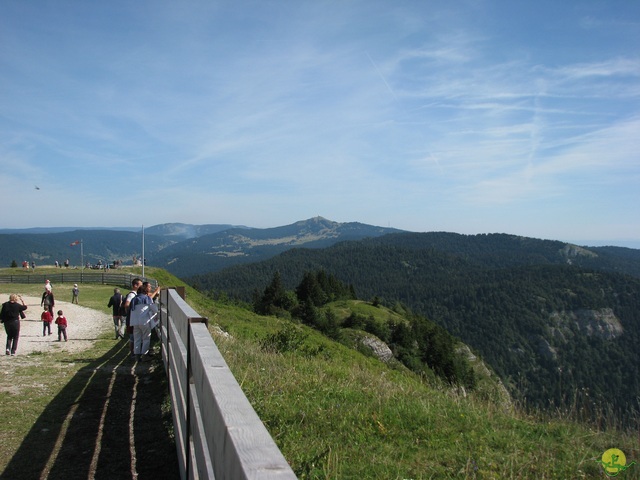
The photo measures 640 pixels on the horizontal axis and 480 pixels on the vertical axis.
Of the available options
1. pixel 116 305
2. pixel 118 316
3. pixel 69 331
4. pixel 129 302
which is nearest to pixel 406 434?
pixel 129 302

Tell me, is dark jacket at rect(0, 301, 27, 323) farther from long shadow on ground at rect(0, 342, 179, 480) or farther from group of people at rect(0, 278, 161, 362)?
long shadow on ground at rect(0, 342, 179, 480)

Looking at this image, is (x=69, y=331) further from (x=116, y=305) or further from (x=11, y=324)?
(x=11, y=324)

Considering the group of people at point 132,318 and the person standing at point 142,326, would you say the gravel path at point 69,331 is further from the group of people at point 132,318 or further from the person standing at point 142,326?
the person standing at point 142,326

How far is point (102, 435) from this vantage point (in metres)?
5.29

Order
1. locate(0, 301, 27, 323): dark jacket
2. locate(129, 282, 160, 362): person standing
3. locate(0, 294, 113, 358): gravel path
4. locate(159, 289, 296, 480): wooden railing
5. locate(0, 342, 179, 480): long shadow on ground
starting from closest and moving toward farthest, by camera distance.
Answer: locate(159, 289, 296, 480): wooden railing → locate(0, 342, 179, 480): long shadow on ground → locate(129, 282, 160, 362): person standing → locate(0, 301, 27, 323): dark jacket → locate(0, 294, 113, 358): gravel path

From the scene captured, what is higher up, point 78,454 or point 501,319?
point 78,454

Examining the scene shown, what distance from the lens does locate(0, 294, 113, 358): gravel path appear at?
39.3ft

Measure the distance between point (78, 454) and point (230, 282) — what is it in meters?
197

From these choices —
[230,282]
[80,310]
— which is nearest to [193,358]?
[80,310]

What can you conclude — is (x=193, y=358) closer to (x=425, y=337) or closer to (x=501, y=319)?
(x=425, y=337)

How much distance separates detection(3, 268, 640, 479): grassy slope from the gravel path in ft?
24.0

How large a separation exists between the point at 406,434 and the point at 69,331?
44.0ft

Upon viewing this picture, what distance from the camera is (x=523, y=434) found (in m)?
5.55

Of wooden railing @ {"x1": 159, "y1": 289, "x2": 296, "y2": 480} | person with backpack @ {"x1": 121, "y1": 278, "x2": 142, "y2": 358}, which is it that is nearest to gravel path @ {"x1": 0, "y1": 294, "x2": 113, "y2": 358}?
person with backpack @ {"x1": 121, "y1": 278, "x2": 142, "y2": 358}
